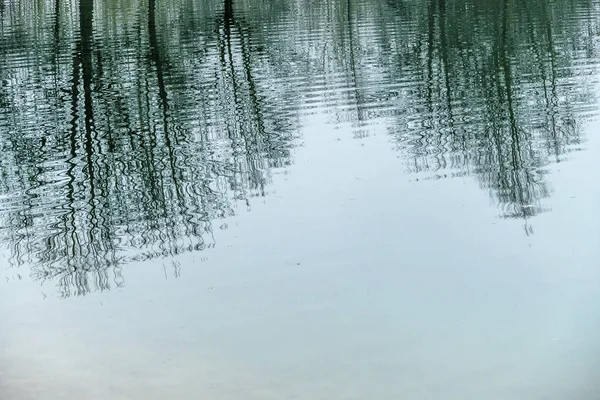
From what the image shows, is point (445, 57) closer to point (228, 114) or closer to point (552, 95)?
point (552, 95)

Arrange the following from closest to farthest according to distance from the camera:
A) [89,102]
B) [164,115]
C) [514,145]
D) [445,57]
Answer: [514,145] < [164,115] < [89,102] < [445,57]

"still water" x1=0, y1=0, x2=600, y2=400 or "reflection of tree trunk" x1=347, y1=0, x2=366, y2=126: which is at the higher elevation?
"reflection of tree trunk" x1=347, y1=0, x2=366, y2=126

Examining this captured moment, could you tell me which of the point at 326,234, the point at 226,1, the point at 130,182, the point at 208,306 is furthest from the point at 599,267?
the point at 226,1

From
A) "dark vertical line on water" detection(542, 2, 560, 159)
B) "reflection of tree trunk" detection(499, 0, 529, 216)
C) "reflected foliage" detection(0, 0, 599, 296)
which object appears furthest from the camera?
"dark vertical line on water" detection(542, 2, 560, 159)

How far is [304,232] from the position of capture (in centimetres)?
1442

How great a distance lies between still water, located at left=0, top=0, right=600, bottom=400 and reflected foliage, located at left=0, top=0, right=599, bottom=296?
8cm

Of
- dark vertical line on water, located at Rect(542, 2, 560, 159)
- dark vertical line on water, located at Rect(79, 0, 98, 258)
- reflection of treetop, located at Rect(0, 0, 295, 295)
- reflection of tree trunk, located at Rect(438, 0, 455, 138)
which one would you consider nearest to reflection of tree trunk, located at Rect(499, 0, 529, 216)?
dark vertical line on water, located at Rect(542, 2, 560, 159)

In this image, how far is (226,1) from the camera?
4800cm

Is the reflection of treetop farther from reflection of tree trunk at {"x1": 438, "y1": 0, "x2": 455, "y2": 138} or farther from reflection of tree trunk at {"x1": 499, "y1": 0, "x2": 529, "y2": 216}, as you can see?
reflection of tree trunk at {"x1": 499, "y1": 0, "x2": 529, "y2": 216}

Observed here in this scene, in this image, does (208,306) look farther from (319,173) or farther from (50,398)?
(319,173)

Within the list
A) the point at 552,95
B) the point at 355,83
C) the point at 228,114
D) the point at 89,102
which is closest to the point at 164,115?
the point at 228,114

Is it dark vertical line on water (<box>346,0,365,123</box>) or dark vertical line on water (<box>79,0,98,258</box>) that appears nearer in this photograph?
dark vertical line on water (<box>79,0,98,258</box>)

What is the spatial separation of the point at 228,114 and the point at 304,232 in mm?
8786

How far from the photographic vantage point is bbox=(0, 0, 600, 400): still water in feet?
33.6
